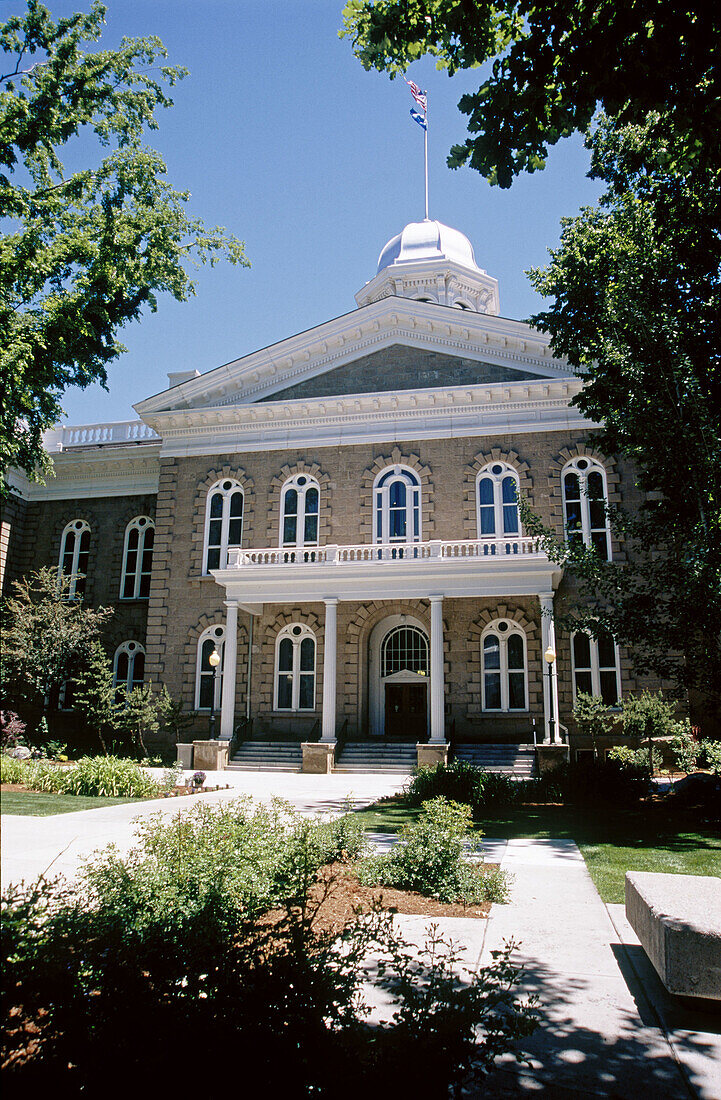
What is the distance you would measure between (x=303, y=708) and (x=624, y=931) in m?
20.2

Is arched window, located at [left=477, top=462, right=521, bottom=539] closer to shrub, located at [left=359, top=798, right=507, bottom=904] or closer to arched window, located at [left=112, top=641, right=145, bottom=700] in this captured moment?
arched window, located at [left=112, top=641, right=145, bottom=700]

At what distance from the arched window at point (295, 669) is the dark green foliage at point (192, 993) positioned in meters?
23.0

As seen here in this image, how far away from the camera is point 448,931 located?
6.12 meters

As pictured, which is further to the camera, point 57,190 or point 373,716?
point 373,716

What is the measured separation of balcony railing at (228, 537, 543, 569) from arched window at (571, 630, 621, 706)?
3.64 m

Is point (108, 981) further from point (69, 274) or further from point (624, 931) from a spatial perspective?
point (69, 274)

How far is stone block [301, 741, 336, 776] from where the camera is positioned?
22008mm

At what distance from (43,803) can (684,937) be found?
4.33 meters

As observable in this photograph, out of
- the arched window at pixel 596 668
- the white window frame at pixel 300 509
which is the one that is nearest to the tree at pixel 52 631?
the white window frame at pixel 300 509

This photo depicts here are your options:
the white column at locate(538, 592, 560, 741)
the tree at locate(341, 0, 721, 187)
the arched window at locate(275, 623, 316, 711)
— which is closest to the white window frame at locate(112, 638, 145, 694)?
the arched window at locate(275, 623, 316, 711)

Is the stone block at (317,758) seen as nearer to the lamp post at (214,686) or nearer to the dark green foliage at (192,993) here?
the lamp post at (214,686)

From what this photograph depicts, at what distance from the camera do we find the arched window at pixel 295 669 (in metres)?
26.2

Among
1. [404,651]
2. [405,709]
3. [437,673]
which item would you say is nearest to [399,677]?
[404,651]

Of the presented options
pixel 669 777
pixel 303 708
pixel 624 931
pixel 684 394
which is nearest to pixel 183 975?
pixel 624 931
